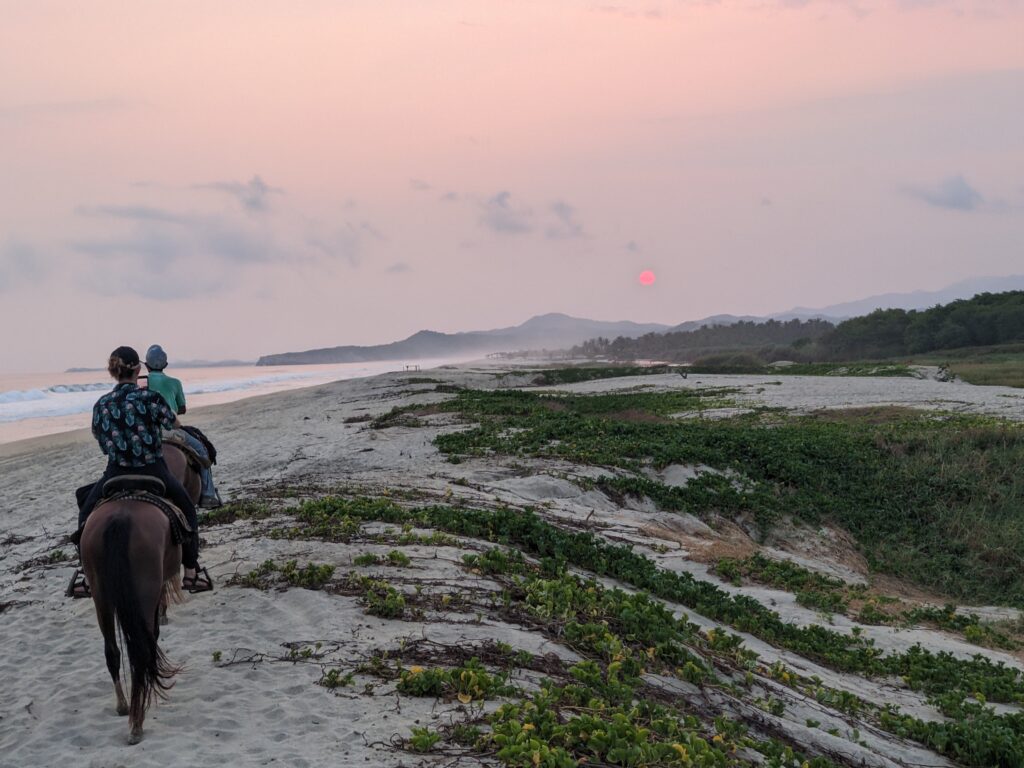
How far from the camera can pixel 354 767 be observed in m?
5.57

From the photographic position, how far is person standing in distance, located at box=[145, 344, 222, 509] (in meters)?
10.2

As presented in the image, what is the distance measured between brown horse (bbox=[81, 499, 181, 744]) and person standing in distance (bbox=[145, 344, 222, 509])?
3.61 metres

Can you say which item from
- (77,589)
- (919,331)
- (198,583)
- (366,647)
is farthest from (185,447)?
(919,331)

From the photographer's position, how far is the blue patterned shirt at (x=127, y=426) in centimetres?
705

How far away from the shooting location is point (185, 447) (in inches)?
390

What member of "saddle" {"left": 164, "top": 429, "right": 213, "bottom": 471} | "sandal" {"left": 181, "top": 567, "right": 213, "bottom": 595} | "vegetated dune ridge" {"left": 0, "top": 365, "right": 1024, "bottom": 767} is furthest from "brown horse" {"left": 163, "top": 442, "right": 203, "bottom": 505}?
"vegetated dune ridge" {"left": 0, "top": 365, "right": 1024, "bottom": 767}

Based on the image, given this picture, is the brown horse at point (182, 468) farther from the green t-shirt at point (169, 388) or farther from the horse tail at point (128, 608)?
the horse tail at point (128, 608)

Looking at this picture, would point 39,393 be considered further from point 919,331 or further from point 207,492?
point 919,331

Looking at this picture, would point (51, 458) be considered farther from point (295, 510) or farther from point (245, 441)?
point (295, 510)

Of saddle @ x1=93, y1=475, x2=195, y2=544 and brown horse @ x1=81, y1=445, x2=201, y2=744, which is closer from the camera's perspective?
brown horse @ x1=81, y1=445, x2=201, y2=744

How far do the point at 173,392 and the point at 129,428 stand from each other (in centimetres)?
402

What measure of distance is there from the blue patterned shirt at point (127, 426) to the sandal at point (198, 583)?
2711mm

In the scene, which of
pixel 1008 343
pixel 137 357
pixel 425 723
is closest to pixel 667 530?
pixel 425 723

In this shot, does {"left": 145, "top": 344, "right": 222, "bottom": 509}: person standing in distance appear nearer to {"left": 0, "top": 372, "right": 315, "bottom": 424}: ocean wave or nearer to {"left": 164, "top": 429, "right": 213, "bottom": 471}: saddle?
{"left": 164, "top": 429, "right": 213, "bottom": 471}: saddle
